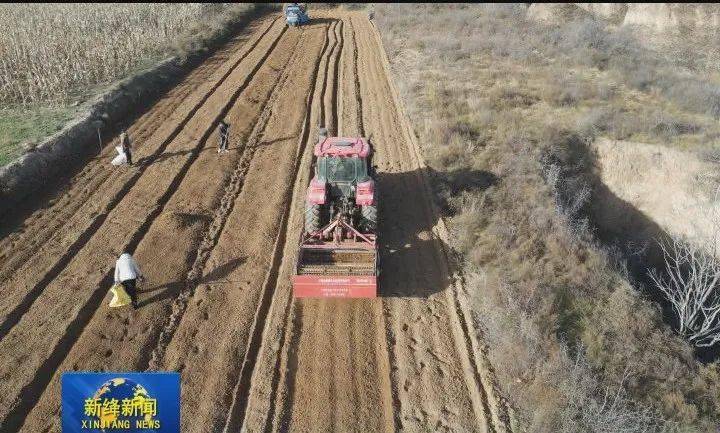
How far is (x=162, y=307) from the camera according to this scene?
11.2 m

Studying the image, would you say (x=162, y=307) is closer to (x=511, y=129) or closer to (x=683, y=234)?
(x=511, y=129)

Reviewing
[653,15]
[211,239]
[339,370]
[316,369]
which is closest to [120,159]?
[211,239]

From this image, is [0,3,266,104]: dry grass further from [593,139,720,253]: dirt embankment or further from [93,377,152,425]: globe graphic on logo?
[593,139,720,253]: dirt embankment

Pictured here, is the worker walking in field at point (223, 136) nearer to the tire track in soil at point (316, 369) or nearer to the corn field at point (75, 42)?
the corn field at point (75, 42)

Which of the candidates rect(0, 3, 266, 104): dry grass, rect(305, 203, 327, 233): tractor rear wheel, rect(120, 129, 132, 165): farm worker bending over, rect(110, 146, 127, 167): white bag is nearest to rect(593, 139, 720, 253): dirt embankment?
rect(305, 203, 327, 233): tractor rear wheel

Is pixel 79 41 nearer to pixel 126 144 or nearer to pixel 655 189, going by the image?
pixel 126 144

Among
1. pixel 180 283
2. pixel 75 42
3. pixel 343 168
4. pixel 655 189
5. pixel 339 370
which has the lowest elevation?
pixel 655 189

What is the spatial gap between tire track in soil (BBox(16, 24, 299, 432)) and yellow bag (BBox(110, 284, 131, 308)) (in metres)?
0.16

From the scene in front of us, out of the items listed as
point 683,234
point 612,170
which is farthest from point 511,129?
point 683,234

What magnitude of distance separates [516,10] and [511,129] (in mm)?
23606

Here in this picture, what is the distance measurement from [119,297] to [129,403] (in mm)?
4067

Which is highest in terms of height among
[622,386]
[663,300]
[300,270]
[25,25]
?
[25,25]

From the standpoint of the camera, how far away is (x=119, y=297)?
11.0m

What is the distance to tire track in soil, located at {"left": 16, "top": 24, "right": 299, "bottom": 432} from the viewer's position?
9.88 meters
